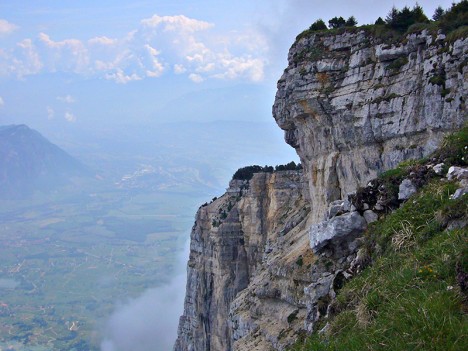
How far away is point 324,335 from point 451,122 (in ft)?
52.7

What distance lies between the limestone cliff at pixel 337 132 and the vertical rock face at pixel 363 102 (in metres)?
0.05

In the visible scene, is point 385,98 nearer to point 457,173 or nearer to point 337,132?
point 337,132

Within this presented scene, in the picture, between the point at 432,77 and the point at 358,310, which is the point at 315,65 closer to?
the point at 432,77

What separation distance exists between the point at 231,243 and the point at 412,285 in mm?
44498

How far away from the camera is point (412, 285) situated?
1038 cm

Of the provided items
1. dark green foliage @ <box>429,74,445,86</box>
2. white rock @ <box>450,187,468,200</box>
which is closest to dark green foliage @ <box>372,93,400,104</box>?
dark green foliage @ <box>429,74,445,86</box>

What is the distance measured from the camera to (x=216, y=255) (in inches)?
2180

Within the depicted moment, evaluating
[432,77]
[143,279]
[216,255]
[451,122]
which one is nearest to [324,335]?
[451,122]

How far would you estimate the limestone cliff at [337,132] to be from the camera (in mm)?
25188

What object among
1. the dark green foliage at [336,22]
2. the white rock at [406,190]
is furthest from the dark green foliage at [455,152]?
the dark green foliage at [336,22]

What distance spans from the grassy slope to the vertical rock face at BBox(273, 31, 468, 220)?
1159 centimetres

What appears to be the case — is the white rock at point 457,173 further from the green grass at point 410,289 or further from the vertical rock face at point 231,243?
the vertical rock face at point 231,243

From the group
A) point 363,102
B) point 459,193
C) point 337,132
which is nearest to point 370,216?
point 459,193

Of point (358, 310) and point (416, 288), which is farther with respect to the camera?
point (358, 310)
